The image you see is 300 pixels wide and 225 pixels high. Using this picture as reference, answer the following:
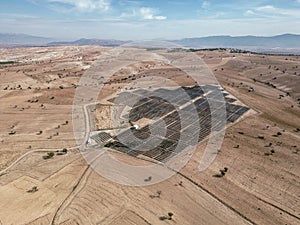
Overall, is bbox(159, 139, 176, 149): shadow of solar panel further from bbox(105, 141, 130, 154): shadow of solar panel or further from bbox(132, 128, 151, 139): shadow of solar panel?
bbox(105, 141, 130, 154): shadow of solar panel

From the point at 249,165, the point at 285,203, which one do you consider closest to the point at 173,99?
the point at 249,165

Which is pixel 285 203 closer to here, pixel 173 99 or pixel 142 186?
pixel 142 186

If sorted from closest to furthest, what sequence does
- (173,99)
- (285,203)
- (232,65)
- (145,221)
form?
(145,221) < (285,203) < (173,99) < (232,65)

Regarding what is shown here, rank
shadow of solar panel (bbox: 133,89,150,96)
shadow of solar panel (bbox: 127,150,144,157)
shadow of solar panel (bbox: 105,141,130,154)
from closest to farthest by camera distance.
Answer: shadow of solar panel (bbox: 127,150,144,157)
shadow of solar panel (bbox: 105,141,130,154)
shadow of solar panel (bbox: 133,89,150,96)

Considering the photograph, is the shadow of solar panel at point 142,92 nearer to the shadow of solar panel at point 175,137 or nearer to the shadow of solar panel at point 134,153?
the shadow of solar panel at point 175,137

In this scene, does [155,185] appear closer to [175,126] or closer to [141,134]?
[141,134]

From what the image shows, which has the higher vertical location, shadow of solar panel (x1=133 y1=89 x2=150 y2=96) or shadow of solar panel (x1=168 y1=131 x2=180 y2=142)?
shadow of solar panel (x1=133 y1=89 x2=150 y2=96)

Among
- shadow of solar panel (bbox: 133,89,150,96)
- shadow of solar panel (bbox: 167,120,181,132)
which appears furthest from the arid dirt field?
shadow of solar panel (bbox: 133,89,150,96)

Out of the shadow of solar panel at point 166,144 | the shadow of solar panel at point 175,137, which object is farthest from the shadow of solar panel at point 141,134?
the shadow of solar panel at point 175,137

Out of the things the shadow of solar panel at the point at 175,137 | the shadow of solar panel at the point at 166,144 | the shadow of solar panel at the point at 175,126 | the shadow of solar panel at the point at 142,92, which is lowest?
the shadow of solar panel at the point at 166,144

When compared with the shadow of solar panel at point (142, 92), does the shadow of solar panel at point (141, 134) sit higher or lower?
lower

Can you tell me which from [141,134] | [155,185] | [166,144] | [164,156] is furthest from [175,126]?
[155,185]
